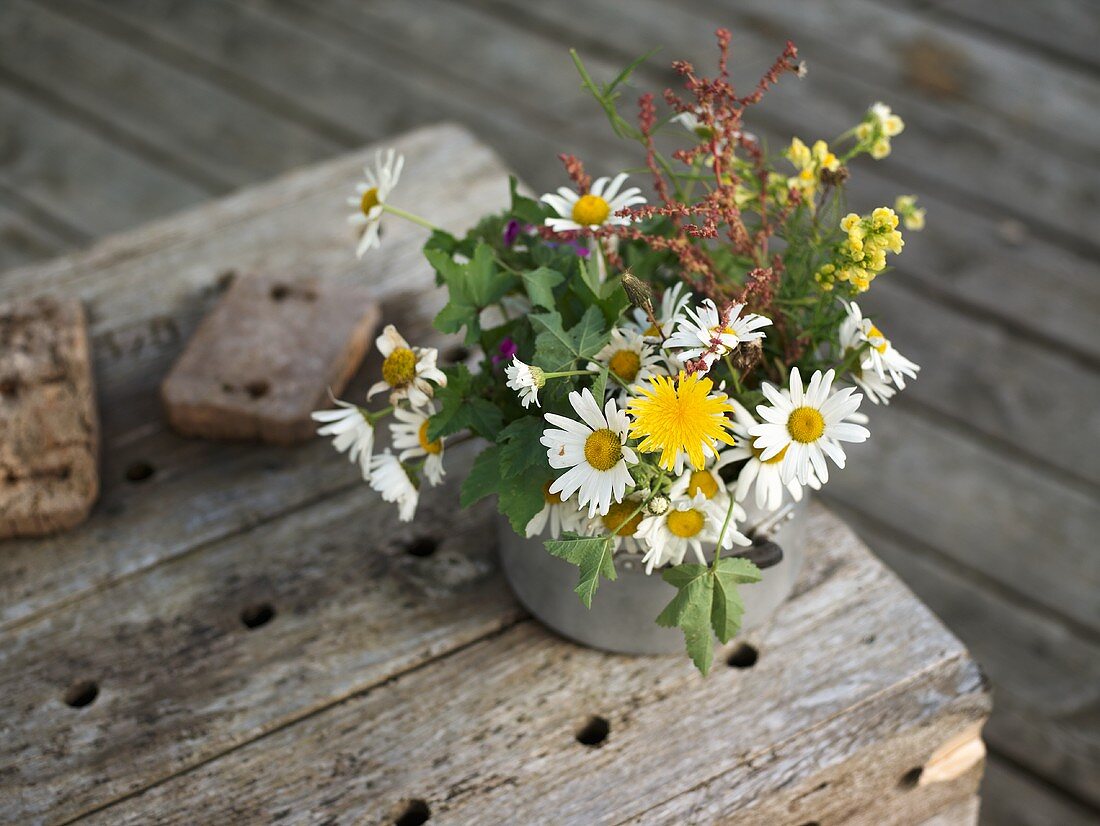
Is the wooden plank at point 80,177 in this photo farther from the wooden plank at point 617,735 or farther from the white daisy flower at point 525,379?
the white daisy flower at point 525,379

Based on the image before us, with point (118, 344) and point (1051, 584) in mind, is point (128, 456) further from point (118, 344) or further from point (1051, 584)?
point (1051, 584)

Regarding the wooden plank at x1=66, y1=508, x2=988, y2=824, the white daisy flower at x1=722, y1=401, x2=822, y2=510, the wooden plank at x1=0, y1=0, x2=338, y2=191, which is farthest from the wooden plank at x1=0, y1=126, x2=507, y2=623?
the wooden plank at x1=0, y1=0, x2=338, y2=191

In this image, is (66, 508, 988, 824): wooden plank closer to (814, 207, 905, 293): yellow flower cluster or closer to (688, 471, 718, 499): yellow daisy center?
(688, 471, 718, 499): yellow daisy center

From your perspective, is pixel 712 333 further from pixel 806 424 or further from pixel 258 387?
pixel 258 387

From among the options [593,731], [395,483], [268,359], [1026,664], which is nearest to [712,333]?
[395,483]

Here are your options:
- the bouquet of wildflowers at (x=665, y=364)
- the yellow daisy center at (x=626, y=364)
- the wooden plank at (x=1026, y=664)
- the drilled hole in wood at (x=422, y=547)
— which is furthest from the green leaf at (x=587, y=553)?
the wooden plank at (x=1026, y=664)

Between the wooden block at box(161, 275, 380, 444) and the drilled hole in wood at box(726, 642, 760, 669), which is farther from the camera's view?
the wooden block at box(161, 275, 380, 444)
